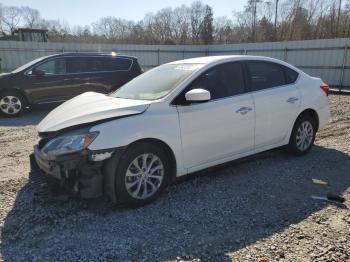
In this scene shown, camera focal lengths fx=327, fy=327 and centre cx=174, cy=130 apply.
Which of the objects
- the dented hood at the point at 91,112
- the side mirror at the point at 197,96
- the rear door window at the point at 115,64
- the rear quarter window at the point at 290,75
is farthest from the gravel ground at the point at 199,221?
the rear door window at the point at 115,64

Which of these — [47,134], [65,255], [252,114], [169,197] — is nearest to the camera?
[65,255]

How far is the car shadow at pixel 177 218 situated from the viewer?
2961 millimetres


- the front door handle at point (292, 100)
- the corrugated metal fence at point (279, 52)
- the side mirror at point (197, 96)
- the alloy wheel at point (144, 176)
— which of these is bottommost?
the alloy wheel at point (144, 176)

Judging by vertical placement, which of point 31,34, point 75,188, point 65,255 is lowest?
point 65,255

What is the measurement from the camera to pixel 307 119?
17.8 ft

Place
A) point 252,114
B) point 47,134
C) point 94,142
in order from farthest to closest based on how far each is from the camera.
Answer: point 252,114 < point 47,134 < point 94,142

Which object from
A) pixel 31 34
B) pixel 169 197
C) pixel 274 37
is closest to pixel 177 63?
pixel 169 197

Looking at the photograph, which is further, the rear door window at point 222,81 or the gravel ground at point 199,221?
the rear door window at point 222,81

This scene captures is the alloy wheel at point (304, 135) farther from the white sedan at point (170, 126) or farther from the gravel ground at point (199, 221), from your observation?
the gravel ground at point (199, 221)

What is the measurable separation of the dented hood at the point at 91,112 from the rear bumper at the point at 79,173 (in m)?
0.39

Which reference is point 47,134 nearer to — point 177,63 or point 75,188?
point 75,188

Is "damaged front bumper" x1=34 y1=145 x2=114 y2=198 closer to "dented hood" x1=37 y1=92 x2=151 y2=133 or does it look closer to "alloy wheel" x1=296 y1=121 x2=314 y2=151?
"dented hood" x1=37 y1=92 x2=151 y2=133

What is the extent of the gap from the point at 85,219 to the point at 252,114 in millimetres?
2564

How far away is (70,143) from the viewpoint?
11.1ft
